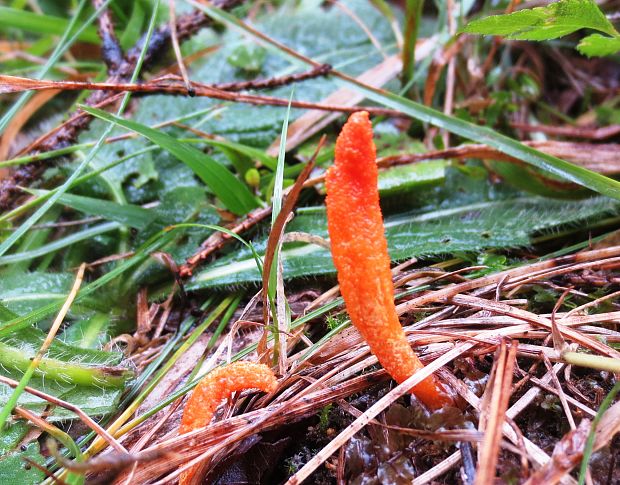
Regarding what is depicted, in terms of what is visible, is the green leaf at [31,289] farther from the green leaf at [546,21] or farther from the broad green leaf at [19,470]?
the green leaf at [546,21]

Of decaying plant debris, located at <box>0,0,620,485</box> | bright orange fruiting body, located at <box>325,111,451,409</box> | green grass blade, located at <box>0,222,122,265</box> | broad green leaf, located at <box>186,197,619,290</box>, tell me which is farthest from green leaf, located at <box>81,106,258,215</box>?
bright orange fruiting body, located at <box>325,111,451,409</box>

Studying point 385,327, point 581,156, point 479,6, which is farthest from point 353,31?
point 385,327

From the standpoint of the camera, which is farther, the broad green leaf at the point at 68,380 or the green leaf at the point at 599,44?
the green leaf at the point at 599,44

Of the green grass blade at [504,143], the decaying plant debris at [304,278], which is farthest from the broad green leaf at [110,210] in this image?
the green grass blade at [504,143]

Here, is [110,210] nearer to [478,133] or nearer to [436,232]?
[436,232]

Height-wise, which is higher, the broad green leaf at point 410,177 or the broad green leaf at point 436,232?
the broad green leaf at point 410,177

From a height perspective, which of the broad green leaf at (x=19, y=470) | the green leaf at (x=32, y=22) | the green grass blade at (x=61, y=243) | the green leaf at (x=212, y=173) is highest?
the green leaf at (x=32, y=22)

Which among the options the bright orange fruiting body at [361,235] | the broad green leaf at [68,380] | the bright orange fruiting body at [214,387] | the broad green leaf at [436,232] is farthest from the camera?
the broad green leaf at [436,232]

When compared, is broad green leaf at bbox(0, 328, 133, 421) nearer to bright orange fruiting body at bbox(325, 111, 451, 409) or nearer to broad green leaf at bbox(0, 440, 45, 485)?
broad green leaf at bbox(0, 440, 45, 485)
